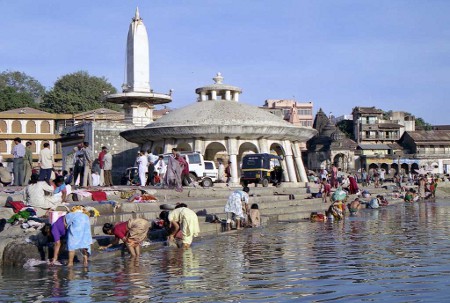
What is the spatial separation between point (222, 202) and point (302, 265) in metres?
10.4

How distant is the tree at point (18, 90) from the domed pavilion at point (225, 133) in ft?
141

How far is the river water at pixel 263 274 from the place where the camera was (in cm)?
854

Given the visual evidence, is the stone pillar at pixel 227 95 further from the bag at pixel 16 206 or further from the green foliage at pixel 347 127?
the green foliage at pixel 347 127

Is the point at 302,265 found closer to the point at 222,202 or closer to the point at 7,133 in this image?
the point at 222,202

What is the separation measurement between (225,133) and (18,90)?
6166 cm

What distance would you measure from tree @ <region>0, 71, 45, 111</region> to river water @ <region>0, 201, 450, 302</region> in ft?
219

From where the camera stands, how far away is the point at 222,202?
21531 mm

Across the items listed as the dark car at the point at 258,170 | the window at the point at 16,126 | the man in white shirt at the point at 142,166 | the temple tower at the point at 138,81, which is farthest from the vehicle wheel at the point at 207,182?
the window at the point at 16,126

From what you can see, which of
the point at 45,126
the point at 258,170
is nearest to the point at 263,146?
the point at 258,170

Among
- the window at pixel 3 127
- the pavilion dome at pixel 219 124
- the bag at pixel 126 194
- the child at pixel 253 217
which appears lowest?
the child at pixel 253 217

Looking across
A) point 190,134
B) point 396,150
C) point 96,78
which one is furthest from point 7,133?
point 396,150

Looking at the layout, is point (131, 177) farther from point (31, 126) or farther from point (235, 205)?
point (31, 126)

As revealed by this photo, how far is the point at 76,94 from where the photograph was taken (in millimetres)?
80188

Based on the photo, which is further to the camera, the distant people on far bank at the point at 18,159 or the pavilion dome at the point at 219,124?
the pavilion dome at the point at 219,124
